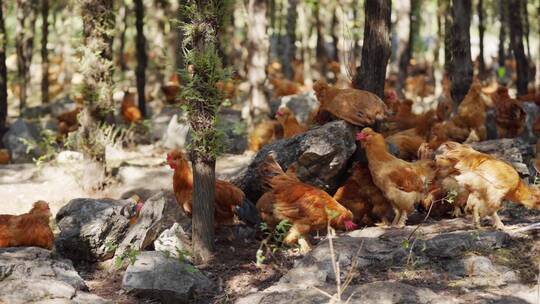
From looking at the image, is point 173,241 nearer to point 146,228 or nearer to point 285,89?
point 146,228

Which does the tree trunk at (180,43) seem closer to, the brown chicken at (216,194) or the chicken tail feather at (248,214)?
A: the brown chicken at (216,194)

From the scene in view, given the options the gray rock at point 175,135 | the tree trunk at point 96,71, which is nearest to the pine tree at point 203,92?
the tree trunk at point 96,71

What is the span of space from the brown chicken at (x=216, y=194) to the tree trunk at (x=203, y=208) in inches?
25.2

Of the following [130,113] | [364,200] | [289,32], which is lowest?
[364,200]

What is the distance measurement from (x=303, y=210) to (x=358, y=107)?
2.35 meters

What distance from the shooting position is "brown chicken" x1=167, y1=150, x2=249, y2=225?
8711mm

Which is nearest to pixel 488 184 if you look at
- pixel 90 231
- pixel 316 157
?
pixel 316 157

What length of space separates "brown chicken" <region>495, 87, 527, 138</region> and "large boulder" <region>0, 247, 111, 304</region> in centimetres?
884

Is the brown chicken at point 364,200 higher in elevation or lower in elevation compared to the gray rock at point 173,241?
higher

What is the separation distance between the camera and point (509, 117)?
12.5 meters

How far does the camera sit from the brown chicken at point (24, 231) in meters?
8.09

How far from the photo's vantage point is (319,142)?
9.34 m

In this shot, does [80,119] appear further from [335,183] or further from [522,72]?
[522,72]

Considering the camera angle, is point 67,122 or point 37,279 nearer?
point 37,279
